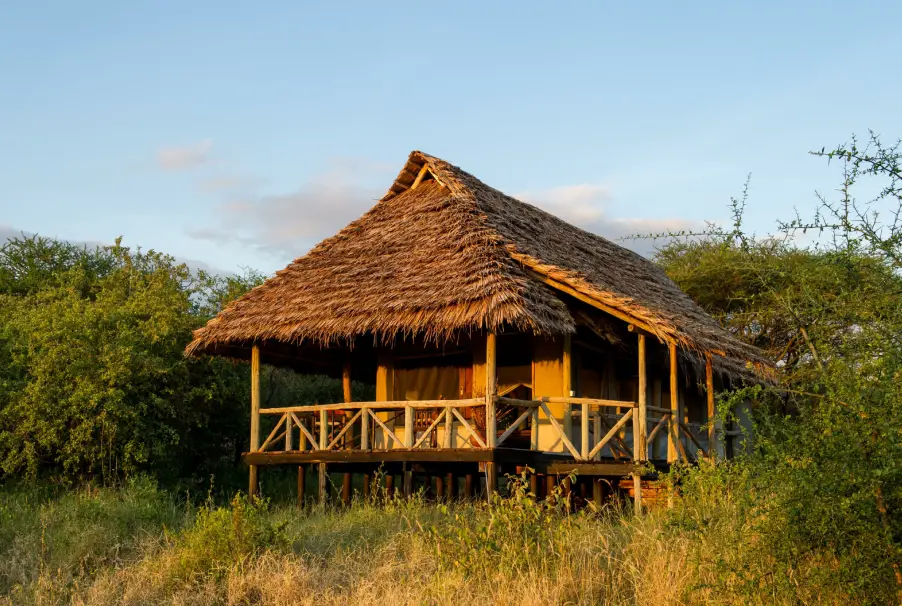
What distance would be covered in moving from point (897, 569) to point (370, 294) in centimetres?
807

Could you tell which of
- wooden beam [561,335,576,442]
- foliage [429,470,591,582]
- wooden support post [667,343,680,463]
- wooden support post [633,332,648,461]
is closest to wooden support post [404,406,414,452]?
wooden beam [561,335,576,442]

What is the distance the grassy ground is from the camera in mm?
7301

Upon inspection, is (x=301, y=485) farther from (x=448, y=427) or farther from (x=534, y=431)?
(x=534, y=431)

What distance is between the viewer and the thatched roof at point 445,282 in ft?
38.5

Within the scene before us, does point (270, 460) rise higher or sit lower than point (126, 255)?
lower

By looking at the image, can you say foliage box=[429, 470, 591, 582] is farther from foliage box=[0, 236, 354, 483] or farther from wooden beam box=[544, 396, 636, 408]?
foliage box=[0, 236, 354, 483]

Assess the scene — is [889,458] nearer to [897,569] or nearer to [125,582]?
[897,569]

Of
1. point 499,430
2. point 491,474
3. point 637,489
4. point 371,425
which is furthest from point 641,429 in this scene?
point 371,425

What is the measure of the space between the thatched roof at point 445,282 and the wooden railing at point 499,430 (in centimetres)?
96

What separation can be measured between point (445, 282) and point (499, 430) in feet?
8.08

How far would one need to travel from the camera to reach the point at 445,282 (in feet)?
40.3

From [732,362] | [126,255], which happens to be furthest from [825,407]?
[126,255]

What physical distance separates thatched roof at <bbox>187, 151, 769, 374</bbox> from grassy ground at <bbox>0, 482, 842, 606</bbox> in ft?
7.77

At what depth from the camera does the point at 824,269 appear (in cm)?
762
